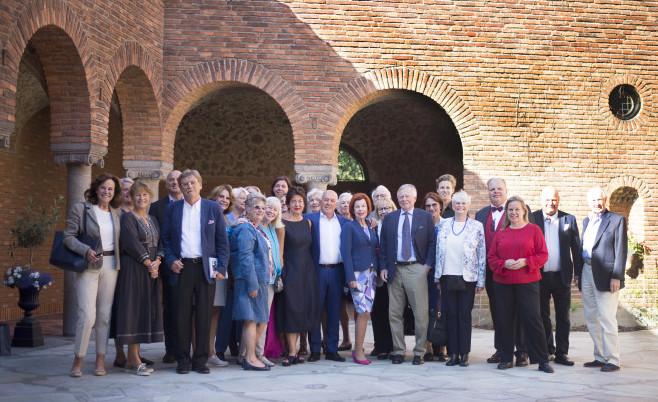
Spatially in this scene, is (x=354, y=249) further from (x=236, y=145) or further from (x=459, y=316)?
(x=236, y=145)

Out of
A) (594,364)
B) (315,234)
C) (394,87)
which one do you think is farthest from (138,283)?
(394,87)

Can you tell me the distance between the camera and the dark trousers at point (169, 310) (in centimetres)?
701

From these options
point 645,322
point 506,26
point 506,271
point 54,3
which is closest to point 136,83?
point 54,3

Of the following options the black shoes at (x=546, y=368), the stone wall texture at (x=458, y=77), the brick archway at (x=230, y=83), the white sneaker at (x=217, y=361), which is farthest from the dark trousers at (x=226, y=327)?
the brick archway at (x=230, y=83)

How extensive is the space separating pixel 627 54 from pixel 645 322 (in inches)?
168

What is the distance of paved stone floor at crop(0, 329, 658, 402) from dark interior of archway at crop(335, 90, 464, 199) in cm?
935

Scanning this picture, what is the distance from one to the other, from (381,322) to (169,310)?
2.28 m

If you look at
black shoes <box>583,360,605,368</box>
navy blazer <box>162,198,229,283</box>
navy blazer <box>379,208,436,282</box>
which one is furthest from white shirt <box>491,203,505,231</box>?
navy blazer <box>162,198,229,283</box>

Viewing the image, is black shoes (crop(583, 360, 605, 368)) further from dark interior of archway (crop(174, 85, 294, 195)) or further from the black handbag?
dark interior of archway (crop(174, 85, 294, 195))

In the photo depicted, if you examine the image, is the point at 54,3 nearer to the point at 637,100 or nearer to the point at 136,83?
the point at 136,83

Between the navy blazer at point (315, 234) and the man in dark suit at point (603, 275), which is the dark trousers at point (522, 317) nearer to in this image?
the man in dark suit at point (603, 275)

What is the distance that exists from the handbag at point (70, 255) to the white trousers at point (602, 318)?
468 cm

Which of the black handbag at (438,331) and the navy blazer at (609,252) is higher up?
the navy blazer at (609,252)

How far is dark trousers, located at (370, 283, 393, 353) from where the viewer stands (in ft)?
26.9
